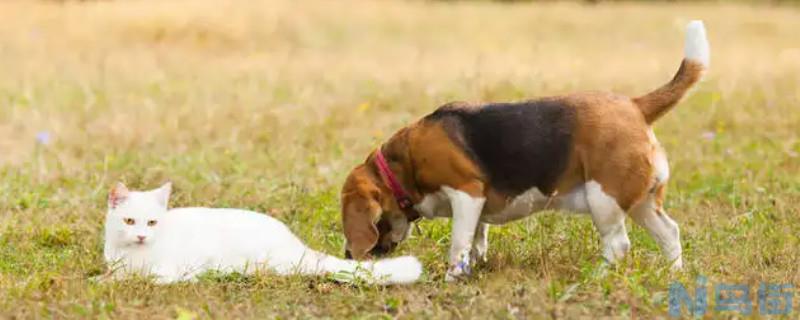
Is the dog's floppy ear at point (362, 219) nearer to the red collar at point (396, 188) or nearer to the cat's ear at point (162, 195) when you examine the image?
the red collar at point (396, 188)

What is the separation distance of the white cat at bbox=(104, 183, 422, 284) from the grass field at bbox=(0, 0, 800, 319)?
0.31 ft

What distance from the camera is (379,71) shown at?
1248cm

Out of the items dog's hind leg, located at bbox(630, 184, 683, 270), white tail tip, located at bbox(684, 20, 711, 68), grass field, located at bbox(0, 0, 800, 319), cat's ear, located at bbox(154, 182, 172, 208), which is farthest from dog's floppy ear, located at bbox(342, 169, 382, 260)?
white tail tip, located at bbox(684, 20, 711, 68)

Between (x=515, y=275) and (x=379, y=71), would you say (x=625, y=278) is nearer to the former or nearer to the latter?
(x=515, y=275)

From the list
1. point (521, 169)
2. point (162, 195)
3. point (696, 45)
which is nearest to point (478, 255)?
point (521, 169)

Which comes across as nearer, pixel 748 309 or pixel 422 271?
pixel 748 309

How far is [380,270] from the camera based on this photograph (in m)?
5.55

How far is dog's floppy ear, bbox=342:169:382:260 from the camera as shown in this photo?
5.75 metres

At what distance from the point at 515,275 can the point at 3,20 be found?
1003 cm

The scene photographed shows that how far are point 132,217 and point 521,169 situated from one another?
1724 mm

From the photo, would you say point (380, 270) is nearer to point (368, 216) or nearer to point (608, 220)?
point (368, 216)

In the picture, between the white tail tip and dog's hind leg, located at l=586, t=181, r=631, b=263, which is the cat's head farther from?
the white tail tip

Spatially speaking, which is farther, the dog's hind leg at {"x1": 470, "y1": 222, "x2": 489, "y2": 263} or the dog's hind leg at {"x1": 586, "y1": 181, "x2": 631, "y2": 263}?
the dog's hind leg at {"x1": 470, "y1": 222, "x2": 489, "y2": 263}

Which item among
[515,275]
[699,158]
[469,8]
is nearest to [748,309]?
[515,275]
